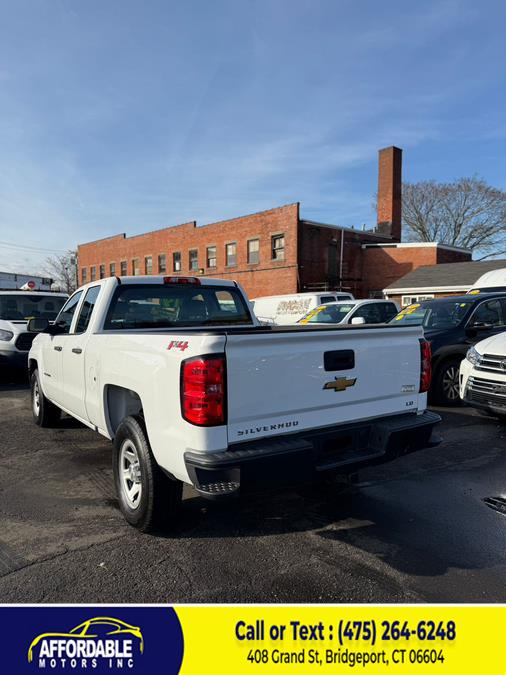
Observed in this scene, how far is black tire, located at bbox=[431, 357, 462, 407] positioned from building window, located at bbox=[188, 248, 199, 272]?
93.2 ft

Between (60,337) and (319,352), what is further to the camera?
(60,337)

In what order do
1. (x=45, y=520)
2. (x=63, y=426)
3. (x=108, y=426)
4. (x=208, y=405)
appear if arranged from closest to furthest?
(x=208, y=405) → (x=45, y=520) → (x=108, y=426) → (x=63, y=426)

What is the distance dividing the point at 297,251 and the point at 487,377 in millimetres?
23025

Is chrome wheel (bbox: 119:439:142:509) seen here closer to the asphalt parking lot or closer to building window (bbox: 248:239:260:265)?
the asphalt parking lot

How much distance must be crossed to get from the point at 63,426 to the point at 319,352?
4925mm

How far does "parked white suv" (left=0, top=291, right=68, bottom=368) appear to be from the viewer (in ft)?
32.2

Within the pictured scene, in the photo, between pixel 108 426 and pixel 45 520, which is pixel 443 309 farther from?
pixel 45 520

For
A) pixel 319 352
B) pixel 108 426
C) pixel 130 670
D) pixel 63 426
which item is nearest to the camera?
pixel 130 670

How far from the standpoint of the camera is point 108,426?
13.3 feet

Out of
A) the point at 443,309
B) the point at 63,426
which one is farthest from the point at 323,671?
the point at 443,309

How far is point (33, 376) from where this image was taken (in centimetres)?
683

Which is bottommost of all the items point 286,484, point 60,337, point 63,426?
point 63,426

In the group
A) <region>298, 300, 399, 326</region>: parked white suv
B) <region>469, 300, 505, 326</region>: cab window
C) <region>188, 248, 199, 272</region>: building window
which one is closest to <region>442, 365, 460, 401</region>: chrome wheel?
<region>469, 300, 505, 326</region>: cab window

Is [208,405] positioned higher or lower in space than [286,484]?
higher
